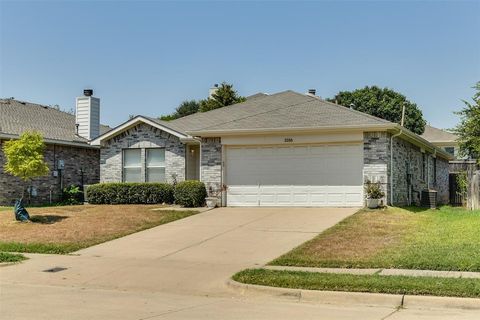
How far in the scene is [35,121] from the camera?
27594 millimetres

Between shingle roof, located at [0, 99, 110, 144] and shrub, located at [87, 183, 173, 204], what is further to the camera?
shingle roof, located at [0, 99, 110, 144]

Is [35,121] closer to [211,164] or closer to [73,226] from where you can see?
[211,164]

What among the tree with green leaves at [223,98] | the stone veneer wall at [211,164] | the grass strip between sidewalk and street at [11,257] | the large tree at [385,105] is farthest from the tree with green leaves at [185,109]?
the grass strip between sidewalk and street at [11,257]

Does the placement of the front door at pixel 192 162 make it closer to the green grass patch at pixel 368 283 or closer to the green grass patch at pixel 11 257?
the green grass patch at pixel 11 257

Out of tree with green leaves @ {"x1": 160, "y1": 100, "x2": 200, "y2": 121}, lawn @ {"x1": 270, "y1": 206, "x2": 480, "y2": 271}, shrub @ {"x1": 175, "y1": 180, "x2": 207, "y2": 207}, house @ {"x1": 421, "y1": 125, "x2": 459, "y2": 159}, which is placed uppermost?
tree with green leaves @ {"x1": 160, "y1": 100, "x2": 200, "y2": 121}

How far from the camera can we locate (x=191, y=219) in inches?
729

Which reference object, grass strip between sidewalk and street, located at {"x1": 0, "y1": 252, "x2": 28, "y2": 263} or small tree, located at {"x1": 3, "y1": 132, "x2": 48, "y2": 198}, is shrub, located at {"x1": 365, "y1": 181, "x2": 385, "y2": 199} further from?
grass strip between sidewalk and street, located at {"x1": 0, "y1": 252, "x2": 28, "y2": 263}

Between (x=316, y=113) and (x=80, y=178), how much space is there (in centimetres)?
1257

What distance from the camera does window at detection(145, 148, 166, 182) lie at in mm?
24312

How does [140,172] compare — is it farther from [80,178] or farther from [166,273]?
[166,273]

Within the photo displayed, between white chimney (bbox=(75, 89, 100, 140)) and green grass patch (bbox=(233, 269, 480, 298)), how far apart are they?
2053 centimetres

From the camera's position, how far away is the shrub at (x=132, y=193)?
22875 mm

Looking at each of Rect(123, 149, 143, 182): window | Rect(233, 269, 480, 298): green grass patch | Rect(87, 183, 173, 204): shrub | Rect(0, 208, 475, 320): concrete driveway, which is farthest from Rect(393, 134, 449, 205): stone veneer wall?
Rect(233, 269, 480, 298): green grass patch

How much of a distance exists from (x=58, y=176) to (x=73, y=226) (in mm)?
9582
